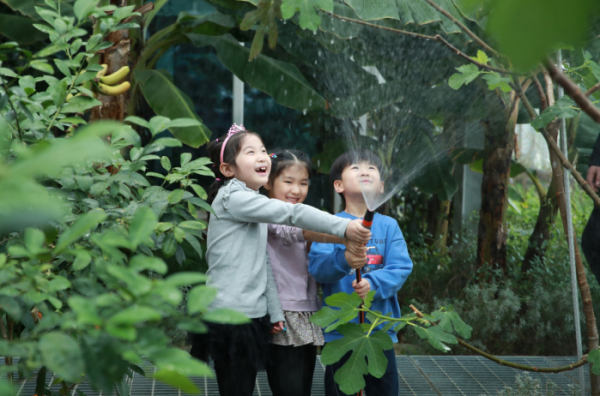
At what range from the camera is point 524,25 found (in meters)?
0.43

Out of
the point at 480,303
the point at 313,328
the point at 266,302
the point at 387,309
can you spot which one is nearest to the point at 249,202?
the point at 266,302

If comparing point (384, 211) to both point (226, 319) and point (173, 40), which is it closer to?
point (173, 40)

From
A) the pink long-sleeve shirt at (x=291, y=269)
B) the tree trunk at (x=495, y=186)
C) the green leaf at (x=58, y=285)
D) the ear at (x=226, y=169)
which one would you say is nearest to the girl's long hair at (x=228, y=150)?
the ear at (x=226, y=169)

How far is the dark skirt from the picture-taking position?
2.08 m

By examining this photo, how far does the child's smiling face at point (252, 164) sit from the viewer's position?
7.28 feet

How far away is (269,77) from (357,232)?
8.81 ft

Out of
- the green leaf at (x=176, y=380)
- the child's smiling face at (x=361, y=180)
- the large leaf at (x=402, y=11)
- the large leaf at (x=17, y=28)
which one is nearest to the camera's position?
the green leaf at (x=176, y=380)

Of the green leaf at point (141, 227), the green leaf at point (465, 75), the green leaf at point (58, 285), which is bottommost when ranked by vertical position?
the green leaf at point (58, 285)

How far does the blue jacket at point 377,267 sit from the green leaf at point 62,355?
136cm

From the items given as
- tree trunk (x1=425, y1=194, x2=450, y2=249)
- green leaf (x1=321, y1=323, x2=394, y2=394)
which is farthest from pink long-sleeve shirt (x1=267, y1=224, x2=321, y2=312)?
tree trunk (x1=425, y1=194, x2=450, y2=249)

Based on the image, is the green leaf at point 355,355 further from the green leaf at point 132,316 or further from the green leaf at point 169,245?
the green leaf at point 132,316

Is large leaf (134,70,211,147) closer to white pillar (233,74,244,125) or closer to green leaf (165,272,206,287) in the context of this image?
white pillar (233,74,244,125)

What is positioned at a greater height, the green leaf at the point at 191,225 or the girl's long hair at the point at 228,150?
the girl's long hair at the point at 228,150

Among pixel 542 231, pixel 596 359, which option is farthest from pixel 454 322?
pixel 542 231
